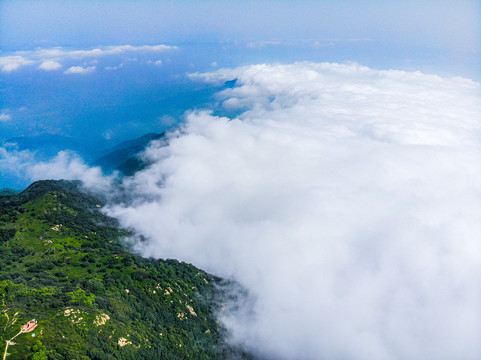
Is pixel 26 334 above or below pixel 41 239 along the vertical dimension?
above

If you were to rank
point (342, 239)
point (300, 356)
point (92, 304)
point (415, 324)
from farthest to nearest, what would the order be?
point (342, 239)
point (415, 324)
point (300, 356)
point (92, 304)

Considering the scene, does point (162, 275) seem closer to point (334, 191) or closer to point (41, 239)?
point (41, 239)

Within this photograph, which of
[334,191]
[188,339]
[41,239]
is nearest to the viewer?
[188,339]

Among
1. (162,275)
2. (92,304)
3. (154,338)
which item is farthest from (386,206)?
(92,304)

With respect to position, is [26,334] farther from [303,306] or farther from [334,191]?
[334,191]

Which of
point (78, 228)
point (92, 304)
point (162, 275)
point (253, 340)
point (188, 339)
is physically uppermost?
point (92, 304)

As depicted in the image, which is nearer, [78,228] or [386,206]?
[78,228]

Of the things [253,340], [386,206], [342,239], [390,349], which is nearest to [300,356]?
[253,340]
